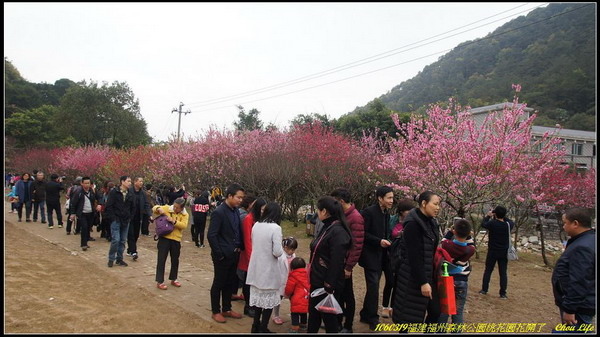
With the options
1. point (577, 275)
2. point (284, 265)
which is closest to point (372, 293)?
point (284, 265)

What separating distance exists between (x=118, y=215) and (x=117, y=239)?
19.0 inches

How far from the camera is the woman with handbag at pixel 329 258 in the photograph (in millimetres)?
3857

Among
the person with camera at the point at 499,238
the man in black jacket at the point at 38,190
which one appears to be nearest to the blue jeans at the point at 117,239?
the man in black jacket at the point at 38,190

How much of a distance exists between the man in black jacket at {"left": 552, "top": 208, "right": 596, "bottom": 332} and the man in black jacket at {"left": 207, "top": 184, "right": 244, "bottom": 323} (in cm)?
367

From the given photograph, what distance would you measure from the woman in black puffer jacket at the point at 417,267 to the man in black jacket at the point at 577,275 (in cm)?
124

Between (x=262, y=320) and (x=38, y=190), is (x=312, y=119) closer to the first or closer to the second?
(x=38, y=190)

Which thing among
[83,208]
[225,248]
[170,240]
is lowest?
[170,240]

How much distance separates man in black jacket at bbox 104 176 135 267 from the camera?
7452 millimetres

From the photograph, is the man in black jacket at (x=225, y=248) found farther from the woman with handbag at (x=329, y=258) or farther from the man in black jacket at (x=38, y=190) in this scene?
the man in black jacket at (x=38, y=190)

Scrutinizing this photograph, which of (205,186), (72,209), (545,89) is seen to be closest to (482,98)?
(545,89)

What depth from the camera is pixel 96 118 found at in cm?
3528

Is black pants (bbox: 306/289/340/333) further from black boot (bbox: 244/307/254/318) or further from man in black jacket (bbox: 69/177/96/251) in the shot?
man in black jacket (bbox: 69/177/96/251)

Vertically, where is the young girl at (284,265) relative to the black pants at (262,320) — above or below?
above

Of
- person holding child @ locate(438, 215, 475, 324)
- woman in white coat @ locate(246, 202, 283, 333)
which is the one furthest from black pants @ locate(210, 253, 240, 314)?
person holding child @ locate(438, 215, 475, 324)
